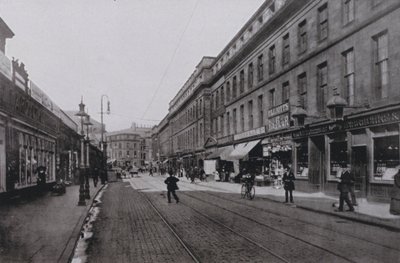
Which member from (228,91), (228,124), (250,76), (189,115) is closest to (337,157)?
(250,76)

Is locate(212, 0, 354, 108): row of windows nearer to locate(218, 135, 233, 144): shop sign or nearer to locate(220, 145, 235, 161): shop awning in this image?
locate(218, 135, 233, 144): shop sign

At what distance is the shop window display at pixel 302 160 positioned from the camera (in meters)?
24.5

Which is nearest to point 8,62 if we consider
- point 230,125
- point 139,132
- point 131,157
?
point 230,125

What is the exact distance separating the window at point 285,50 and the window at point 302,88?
7.41 feet

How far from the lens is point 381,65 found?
17.4 meters

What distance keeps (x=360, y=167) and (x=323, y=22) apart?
825cm

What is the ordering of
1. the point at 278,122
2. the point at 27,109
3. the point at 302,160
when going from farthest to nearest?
the point at 278,122, the point at 302,160, the point at 27,109

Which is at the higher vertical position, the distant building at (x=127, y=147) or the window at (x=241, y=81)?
the window at (x=241, y=81)

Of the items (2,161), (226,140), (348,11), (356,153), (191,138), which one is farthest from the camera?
(191,138)

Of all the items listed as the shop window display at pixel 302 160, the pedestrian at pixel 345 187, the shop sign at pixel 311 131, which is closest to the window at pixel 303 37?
the shop sign at pixel 311 131

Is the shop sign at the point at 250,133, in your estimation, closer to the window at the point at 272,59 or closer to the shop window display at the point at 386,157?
the window at the point at 272,59

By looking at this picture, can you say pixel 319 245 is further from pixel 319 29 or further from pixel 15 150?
pixel 319 29

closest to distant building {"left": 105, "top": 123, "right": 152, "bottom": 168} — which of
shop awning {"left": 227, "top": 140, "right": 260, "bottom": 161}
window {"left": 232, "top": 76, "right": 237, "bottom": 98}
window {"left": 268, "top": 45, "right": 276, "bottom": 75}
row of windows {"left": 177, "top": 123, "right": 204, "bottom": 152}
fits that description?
row of windows {"left": 177, "top": 123, "right": 204, "bottom": 152}

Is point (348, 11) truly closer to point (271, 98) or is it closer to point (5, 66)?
point (271, 98)
